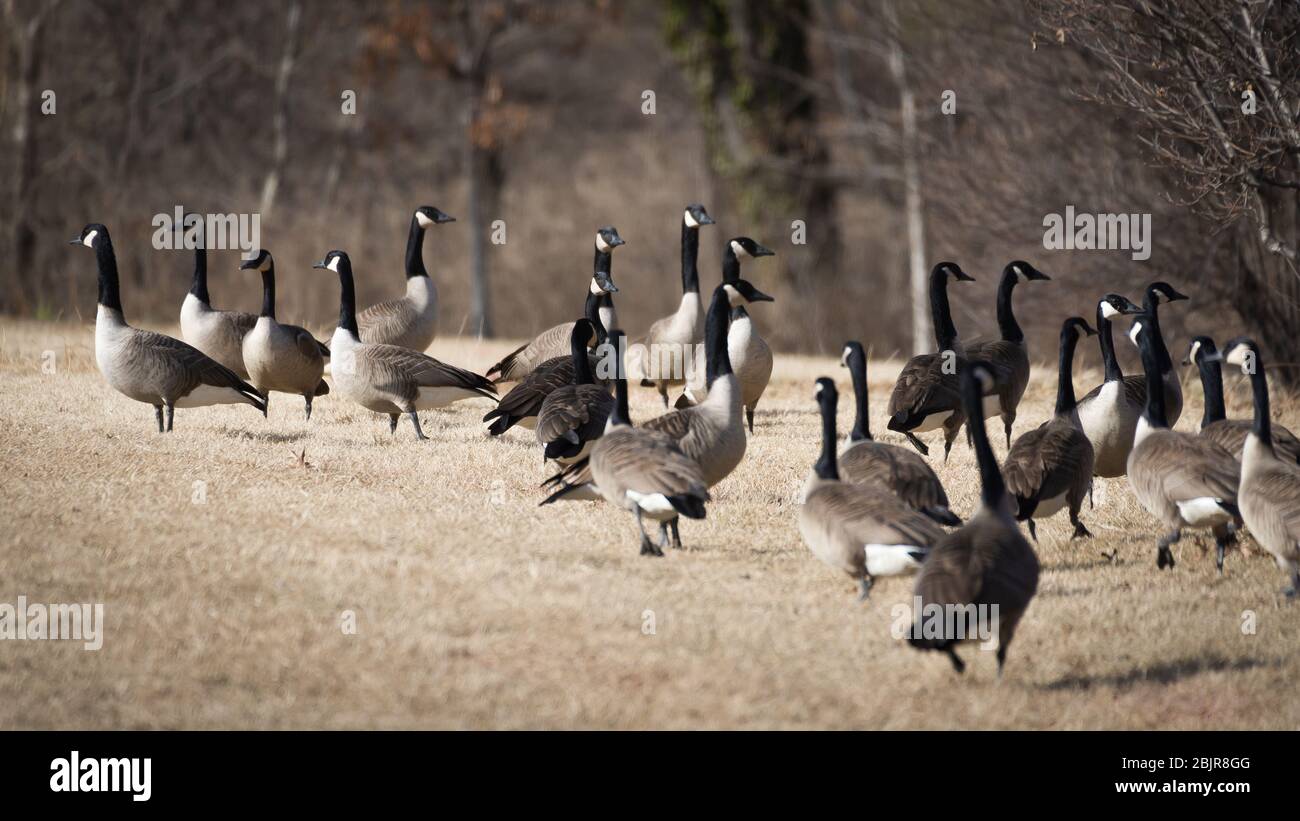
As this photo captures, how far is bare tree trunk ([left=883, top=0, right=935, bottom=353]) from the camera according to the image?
20625mm

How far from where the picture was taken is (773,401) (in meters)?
15.4

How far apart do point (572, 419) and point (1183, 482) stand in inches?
161

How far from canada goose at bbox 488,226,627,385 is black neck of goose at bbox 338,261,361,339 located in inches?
64.4

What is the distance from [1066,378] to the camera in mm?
10359

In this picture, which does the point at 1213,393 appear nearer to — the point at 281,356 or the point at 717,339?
the point at 717,339

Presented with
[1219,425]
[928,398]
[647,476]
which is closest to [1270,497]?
[1219,425]

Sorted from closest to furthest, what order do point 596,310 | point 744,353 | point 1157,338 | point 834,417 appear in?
point 834,417 < point 1157,338 < point 744,353 < point 596,310

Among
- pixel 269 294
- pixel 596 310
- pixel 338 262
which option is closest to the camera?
pixel 269 294

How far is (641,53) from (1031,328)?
2847 cm

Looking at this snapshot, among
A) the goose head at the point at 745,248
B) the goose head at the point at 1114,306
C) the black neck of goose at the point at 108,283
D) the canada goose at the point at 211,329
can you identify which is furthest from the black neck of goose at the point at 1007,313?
Result: the black neck of goose at the point at 108,283

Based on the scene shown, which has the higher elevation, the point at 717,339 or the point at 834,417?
the point at 717,339

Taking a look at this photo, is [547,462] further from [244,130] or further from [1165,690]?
[244,130]

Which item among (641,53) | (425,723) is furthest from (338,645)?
(641,53)

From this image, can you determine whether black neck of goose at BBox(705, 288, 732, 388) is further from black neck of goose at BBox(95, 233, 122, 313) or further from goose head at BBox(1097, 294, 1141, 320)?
black neck of goose at BBox(95, 233, 122, 313)
